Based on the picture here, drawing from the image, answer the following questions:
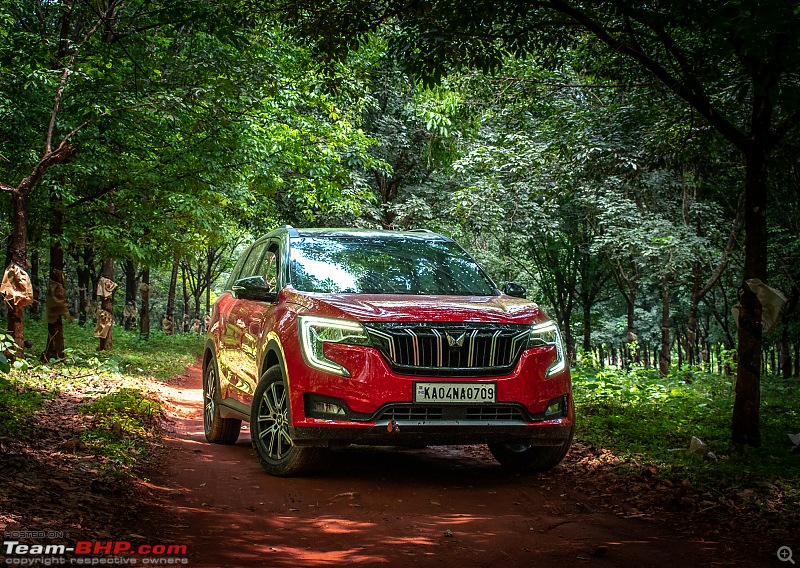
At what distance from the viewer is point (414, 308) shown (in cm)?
596

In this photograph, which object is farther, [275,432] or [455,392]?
[275,432]

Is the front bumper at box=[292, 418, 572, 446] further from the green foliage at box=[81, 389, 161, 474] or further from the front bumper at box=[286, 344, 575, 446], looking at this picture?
the green foliage at box=[81, 389, 161, 474]

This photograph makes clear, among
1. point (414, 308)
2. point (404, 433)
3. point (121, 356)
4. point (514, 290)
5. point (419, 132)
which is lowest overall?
point (121, 356)

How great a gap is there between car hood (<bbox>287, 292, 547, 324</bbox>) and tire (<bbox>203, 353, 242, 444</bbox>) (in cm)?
246

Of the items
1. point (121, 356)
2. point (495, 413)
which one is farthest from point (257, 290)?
point (121, 356)

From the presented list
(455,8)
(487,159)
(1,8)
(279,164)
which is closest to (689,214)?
(487,159)

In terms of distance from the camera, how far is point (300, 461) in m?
5.96

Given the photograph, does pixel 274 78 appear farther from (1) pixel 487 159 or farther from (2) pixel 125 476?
(2) pixel 125 476

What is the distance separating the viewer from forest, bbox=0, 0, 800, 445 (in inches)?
289

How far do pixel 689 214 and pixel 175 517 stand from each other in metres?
17.5

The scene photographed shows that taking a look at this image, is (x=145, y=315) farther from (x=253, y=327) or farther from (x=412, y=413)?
(x=412, y=413)

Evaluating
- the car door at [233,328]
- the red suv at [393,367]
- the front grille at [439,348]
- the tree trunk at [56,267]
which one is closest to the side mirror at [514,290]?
the red suv at [393,367]

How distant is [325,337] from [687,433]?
14.1ft

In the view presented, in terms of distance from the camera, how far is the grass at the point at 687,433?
597 cm
